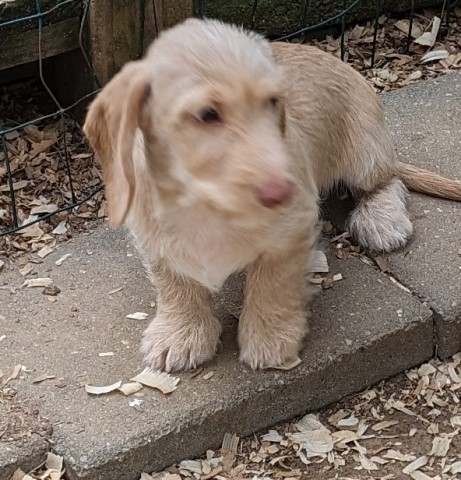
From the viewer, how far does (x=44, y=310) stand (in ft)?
9.89

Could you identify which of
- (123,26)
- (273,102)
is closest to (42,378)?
(273,102)

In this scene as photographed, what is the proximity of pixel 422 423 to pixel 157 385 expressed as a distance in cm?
75

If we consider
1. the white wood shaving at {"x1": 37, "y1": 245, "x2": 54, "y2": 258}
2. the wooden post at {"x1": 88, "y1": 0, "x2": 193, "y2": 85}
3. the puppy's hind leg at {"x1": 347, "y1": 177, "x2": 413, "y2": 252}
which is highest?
the wooden post at {"x1": 88, "y1": 0, "x2": 193, "y2": 85}

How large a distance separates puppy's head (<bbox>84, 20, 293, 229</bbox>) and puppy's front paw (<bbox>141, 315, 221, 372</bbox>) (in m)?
0.52

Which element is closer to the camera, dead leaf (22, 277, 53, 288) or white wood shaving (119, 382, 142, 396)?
white wood shaving (119, 382, 142, 396)

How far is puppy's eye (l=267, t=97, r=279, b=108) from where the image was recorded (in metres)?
2.24

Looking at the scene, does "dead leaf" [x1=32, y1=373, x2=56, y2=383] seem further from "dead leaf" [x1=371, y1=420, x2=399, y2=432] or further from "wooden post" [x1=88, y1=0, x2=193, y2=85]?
"wooden post" [x1=88, y1=0, x2=193, y2=85]

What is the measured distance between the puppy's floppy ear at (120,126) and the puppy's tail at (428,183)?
3.91 ft

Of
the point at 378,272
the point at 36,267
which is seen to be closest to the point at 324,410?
the point at 378,272

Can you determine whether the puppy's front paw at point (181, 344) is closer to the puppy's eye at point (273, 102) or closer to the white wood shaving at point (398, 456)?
the white wood shaving at point (398, 456)

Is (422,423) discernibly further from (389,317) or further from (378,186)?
(378,186)

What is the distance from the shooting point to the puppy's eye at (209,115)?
2.17 m

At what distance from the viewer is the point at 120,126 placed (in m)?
2.32

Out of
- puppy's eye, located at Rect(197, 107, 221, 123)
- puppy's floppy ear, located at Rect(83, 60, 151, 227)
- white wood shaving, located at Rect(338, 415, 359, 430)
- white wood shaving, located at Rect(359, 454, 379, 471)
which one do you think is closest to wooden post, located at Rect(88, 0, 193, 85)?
puppy's floppy ear, located at Rect(83, 60, 151, 227)
